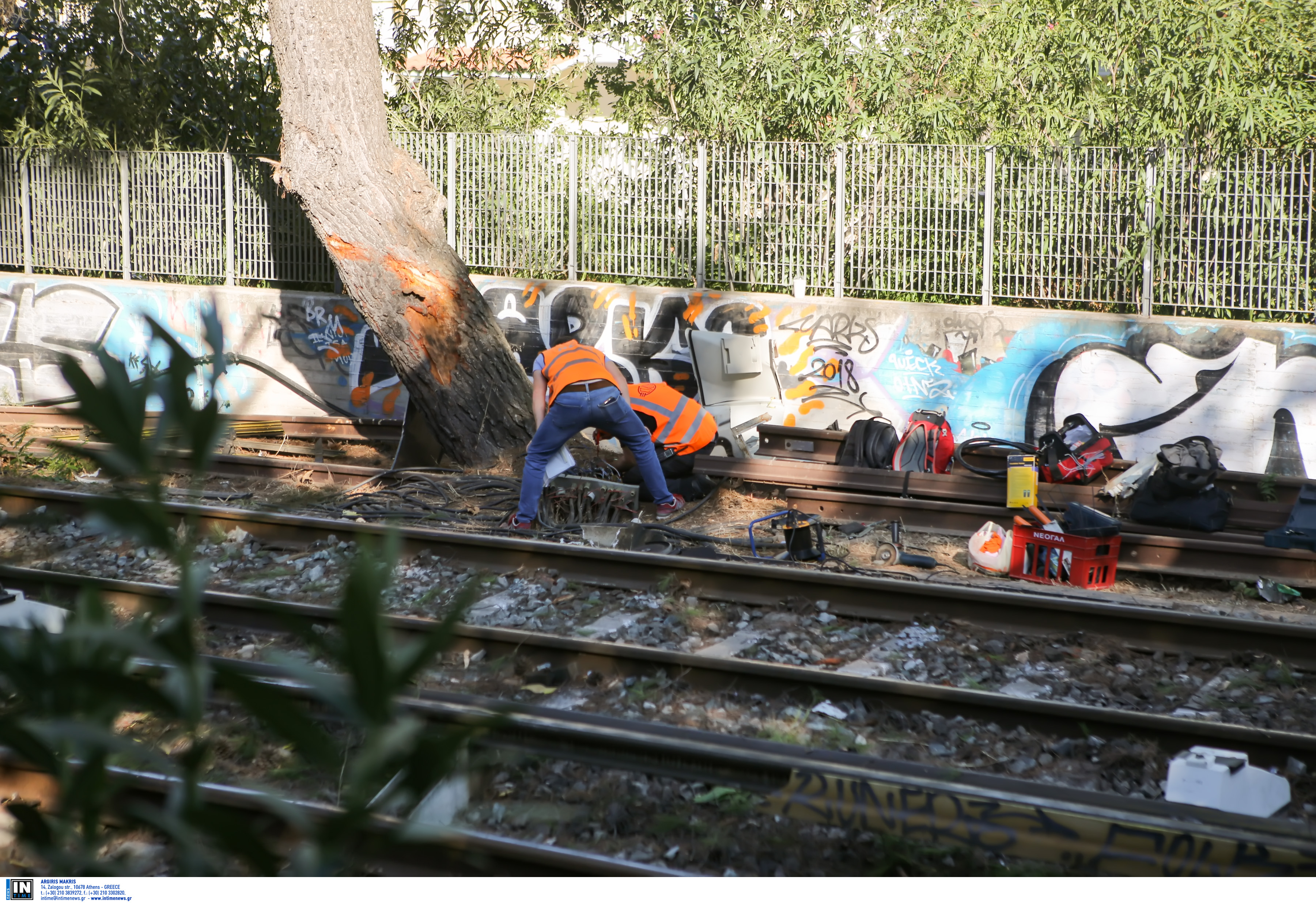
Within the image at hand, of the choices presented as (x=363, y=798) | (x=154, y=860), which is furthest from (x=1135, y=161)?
(x=363, y=798)

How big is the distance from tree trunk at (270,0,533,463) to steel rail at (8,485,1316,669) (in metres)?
2.75

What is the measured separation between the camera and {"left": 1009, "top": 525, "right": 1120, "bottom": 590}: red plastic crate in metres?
7.21

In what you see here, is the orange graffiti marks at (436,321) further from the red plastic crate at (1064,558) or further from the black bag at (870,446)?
the red plastic crate at (1064,558)

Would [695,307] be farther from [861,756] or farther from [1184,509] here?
[861,756]

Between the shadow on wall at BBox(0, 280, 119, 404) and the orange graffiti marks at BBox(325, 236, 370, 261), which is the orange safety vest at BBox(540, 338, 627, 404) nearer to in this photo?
the orange graffiti marks at BBox(325, 236, 370, 261)

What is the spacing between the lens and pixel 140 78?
55.4ft

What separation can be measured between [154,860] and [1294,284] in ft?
36.2

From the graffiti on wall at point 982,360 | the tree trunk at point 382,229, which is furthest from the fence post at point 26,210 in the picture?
the graffiti on wall at point 982,360

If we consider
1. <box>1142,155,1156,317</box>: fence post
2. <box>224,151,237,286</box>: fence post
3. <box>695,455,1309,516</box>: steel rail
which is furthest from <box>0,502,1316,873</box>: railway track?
<box>224,151,237,286</box>: fence post

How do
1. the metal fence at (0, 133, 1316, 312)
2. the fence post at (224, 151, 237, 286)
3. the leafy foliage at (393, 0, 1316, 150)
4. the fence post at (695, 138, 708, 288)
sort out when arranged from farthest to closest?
the fence post at (224, 151, 237, 286), the fence post at (695, 138, 708, 288), the leafy foliage at (393, 0, 1316, 150), the metal fence at (0, 133, 1316, 312)

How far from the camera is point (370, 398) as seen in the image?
1377 cm

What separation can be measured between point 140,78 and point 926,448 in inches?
546

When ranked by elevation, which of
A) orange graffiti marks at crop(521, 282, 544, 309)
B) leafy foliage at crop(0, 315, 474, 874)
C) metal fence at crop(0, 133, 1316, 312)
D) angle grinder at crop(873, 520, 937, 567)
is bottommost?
angle grinder at crop(873, 520, 937, 567)

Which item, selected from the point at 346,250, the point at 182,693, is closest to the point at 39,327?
the point at 346,250
